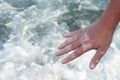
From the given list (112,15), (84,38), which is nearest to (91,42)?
(84,38)

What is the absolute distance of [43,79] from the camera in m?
2.97

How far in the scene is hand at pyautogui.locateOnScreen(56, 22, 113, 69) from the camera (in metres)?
1.58

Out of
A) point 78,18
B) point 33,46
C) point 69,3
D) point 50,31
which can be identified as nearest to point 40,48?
point 33,46

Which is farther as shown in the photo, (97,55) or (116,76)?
(116,76)

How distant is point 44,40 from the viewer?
3.52 meters

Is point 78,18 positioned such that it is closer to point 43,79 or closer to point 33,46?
point 33,46

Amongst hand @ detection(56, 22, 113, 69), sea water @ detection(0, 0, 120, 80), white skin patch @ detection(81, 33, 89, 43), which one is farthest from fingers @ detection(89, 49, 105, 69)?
sea water @ detection(0, 0, 120, 80)

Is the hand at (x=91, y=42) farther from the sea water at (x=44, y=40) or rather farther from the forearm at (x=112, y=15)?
the sea water at (x=44, y=40)

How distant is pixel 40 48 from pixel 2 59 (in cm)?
46

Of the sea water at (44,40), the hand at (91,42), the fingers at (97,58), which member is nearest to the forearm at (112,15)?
the hand at (91,42)

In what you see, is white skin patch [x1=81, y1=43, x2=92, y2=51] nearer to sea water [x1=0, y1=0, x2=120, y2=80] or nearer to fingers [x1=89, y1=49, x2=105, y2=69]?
fingers [x1=89, y1=49, x2=105, y2=69]

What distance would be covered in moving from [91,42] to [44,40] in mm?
1902

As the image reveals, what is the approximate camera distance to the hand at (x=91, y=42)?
1585 mm

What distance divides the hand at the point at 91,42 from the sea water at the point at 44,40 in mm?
1363
